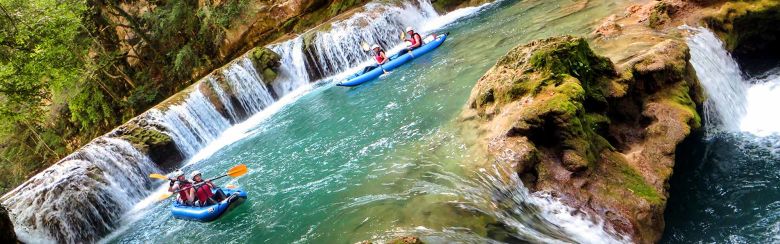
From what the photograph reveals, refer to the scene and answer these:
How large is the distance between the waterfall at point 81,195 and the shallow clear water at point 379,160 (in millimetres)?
887

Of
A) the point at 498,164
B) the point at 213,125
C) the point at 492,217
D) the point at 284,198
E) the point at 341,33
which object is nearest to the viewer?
the point at 492,217

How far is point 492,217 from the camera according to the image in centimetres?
534

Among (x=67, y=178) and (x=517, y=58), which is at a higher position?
(x=67, y=178)

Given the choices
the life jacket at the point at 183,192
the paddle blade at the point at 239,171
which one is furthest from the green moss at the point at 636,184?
the life jacket at the point at 183,192

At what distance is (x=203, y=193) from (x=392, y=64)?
7.17 metres

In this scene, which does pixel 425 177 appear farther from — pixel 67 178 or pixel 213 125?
pixel 213 125

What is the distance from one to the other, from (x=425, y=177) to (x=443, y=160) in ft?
1.50

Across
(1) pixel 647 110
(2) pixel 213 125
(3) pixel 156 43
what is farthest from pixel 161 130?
(1) pixel 647 110

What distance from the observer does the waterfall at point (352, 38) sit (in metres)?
16.6

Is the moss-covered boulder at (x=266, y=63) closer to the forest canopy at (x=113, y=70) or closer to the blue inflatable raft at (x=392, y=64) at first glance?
the blue inflatable raft at (x=392, y=64)

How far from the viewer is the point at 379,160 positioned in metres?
7.88

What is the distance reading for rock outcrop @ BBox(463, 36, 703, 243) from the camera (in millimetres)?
5566

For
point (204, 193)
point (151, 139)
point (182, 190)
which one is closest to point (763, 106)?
point (204, 193)

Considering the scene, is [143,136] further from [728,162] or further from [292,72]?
Answer: [728,162]
